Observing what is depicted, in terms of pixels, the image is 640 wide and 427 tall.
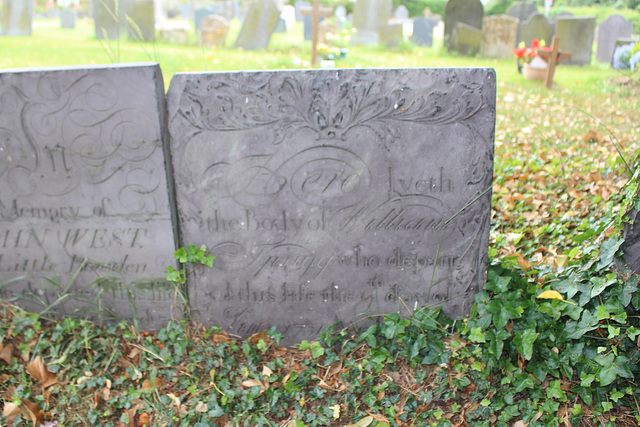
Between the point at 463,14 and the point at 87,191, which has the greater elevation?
the point at 463,14

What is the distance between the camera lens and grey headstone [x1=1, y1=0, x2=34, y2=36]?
1258 centimetres

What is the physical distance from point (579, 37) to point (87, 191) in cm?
1179

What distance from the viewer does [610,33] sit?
11.2 m

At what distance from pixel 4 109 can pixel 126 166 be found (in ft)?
2.42

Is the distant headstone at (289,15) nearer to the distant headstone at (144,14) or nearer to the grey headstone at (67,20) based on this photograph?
the distant headstone at (144,14)

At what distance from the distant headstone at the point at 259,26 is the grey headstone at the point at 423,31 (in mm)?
4894

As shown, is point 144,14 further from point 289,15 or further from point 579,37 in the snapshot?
point 579,37

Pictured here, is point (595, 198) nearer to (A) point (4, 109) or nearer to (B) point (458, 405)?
(B) point (458, 405)

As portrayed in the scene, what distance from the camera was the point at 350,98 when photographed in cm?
248

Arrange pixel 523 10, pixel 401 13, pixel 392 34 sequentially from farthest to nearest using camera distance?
pixel 401 13 → pixel 523 10 → pixel 392 34

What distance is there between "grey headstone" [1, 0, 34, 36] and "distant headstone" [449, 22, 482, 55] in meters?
11.2

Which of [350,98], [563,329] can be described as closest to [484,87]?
[350,98]

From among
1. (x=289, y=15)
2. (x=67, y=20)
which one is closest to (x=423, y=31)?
(x=289, y=15)

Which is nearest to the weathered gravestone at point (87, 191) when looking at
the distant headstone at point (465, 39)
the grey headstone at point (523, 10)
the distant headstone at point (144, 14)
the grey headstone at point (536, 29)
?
the distant headstone at point (144, 14)
